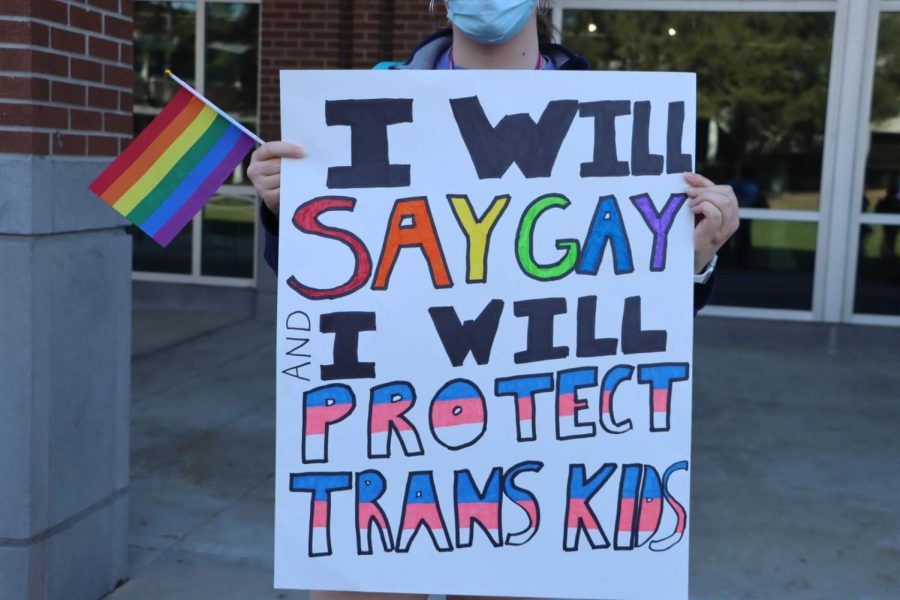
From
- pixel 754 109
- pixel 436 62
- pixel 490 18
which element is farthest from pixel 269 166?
pixel 754 109

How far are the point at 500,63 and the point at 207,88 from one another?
24.9 feet

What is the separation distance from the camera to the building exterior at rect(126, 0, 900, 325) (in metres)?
8.47

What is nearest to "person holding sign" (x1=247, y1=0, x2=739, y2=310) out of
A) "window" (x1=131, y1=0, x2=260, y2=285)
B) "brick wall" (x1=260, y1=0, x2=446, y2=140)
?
"brick wall" (x1=260, y1=0, x2=446, y2=140)

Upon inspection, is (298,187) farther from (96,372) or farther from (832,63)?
(832,63)

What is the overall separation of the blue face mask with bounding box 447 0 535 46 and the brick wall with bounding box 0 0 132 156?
4.95 ft

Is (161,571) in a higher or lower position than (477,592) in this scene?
lower

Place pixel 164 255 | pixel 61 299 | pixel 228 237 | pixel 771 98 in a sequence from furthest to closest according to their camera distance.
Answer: pixel 164 255
pixel 228 237
pixel 771 98
pixel 61 299

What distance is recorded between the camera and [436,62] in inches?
90.4

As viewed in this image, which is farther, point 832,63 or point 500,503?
point 832,63

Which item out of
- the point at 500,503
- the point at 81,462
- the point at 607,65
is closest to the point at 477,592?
the point at 500,503

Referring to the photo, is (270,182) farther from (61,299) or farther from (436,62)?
(61,299)

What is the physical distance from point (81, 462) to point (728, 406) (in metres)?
4.22

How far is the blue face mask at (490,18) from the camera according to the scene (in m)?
2.07

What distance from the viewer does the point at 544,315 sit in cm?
218
